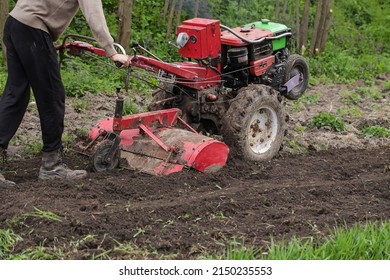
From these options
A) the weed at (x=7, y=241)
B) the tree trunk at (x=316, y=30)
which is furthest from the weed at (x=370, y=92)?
the weed at (x=7, y=241)

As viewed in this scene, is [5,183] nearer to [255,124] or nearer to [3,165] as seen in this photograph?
[3,165]

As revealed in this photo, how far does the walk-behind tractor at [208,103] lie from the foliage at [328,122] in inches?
44.8

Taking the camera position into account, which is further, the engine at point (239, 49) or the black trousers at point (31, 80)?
the engine at point (239, 49)

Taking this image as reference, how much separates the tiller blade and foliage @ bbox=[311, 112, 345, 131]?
281 cm

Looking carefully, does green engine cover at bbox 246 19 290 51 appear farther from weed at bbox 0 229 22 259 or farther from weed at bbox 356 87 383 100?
A: weed at bbox 0 229 22 259

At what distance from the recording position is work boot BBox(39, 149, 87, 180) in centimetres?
746

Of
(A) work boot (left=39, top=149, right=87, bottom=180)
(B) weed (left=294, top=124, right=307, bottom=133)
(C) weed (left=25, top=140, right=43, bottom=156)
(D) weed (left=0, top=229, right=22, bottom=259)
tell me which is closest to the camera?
(D) weed (left=0, top=229, right=22, bottom=259)

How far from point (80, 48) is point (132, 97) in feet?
9.73

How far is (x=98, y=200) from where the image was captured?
674 centimetres

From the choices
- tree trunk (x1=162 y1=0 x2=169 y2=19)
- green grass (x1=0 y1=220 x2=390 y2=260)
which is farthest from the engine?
tree trunk (x1=162 y1=0 x2=169 y2=19)

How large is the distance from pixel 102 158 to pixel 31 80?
3.36 feet

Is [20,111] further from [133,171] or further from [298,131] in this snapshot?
[298,131]

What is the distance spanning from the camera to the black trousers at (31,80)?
7090mm

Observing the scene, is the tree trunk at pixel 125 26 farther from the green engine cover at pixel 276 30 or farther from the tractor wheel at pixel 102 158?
the tractor wheel at pixel 102 158
